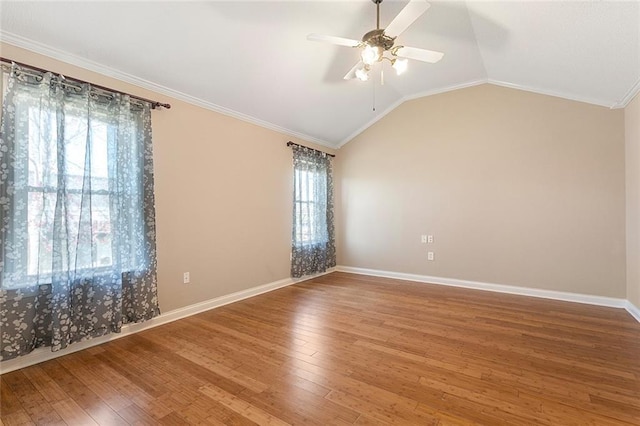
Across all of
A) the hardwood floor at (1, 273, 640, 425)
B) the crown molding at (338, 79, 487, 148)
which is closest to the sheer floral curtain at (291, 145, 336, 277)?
the crown molding at (338, 79, 487, 148)

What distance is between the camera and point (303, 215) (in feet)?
15.5

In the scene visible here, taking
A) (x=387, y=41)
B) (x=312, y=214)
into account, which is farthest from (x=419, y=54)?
(x=312, y=214)

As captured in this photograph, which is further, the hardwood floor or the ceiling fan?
the ceiling fan

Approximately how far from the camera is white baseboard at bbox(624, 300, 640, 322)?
2.90m

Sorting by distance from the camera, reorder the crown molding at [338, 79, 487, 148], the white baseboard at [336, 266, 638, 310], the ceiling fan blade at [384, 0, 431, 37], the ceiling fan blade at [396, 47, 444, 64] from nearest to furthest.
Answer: the ceiling fan blade at [384, 0, 431, 37], the ceiling fan blade at [396, 47, 444, 64], the white baseboard at [336, 266, 638, 310], the crown molding at [338, 79, 487, 148]

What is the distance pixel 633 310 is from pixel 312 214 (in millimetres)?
4152

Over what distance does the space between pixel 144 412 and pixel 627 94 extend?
5200 mm

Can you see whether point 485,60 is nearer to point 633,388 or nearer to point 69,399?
point 633,388

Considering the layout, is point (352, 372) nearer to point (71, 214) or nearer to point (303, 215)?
point (71, 214)

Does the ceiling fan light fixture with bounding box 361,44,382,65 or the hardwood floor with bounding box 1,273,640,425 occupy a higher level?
the ceiling fan light fixture with bounding box 361,44,382,65

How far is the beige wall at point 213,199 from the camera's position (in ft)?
9.64

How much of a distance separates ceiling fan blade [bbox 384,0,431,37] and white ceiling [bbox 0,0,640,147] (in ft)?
2.33

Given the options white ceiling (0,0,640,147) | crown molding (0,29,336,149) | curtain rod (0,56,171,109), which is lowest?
curtain rod (0,56,171,109)

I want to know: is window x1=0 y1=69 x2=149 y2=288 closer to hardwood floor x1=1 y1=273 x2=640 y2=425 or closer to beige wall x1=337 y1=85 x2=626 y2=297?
hardwood floor x1=1 y1=273 x2=640 y2=425
